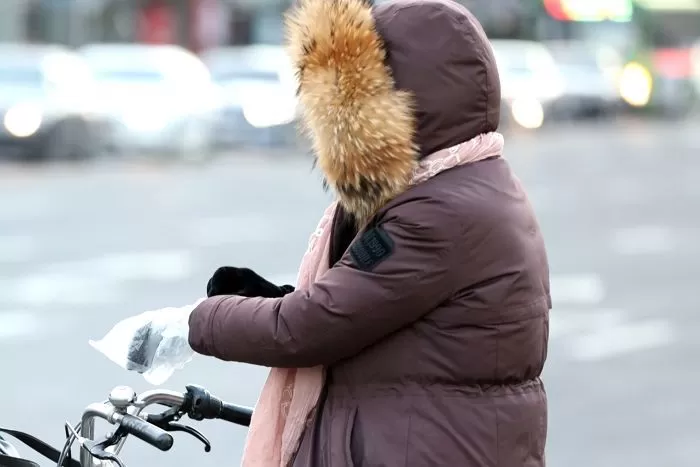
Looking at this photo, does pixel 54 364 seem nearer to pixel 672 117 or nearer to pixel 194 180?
pixel 194 180

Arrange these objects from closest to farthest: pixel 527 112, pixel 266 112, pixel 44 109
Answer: pixel 44 109 → pixel 266 112 → pixel 527 112

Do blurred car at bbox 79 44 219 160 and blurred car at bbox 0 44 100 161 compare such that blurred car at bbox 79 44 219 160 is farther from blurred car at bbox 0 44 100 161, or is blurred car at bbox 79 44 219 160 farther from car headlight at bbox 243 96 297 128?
car headlight at bbox 243 96 297 128

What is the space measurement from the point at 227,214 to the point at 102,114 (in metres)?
8.03

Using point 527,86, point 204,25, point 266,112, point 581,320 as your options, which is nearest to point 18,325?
point 581,320

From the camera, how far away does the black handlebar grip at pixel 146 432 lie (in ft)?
8.45

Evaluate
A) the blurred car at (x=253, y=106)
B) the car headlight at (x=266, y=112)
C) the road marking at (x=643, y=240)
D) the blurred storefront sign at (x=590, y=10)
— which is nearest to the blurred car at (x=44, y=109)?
the blurred car at (x=253, y=106)

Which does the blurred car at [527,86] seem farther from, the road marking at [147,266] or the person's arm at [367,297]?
the person's arm at [367,297]

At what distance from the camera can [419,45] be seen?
8.58ft

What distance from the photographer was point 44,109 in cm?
2267

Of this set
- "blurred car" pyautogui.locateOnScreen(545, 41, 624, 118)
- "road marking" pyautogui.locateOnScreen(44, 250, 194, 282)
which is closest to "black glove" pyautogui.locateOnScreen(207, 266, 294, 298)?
"road marking" pyautogui.locateOnScreen(44, 250, 194, 282)

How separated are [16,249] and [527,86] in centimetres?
2477

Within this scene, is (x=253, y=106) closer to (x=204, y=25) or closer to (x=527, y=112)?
(x=527, y=112)

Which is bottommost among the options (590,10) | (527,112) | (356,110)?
(527,112)

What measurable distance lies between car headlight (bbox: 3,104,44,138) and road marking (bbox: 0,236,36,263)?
8.55 meters
